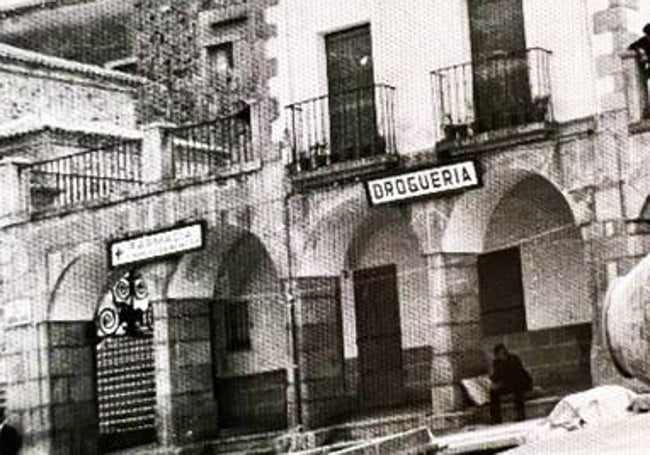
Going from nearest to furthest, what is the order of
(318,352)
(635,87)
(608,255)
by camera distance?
(635,87) < (608,255) < (318,352)

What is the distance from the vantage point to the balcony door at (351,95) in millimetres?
24641

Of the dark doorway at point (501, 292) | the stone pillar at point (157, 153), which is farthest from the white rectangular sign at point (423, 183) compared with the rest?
the stone pillar at point (157, 153)

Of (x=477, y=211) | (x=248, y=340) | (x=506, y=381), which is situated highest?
(x=477, y=211)

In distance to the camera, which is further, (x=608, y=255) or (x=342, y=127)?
(x=342, y=127)

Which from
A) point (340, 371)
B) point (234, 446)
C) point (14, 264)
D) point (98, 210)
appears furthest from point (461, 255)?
point (14, 264)

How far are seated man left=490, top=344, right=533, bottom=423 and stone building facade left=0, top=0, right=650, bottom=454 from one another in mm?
625

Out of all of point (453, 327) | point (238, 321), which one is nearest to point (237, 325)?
point (238, 321)

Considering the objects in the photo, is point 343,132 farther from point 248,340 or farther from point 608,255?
point 608,255

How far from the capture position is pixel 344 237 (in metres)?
25.4

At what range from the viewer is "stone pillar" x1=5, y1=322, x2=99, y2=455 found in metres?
27.9

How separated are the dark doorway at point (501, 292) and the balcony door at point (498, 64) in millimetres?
2420

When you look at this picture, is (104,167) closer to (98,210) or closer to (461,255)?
(98,210)

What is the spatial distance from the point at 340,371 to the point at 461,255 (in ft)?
9.94

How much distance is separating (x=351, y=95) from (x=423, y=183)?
2072 mm
